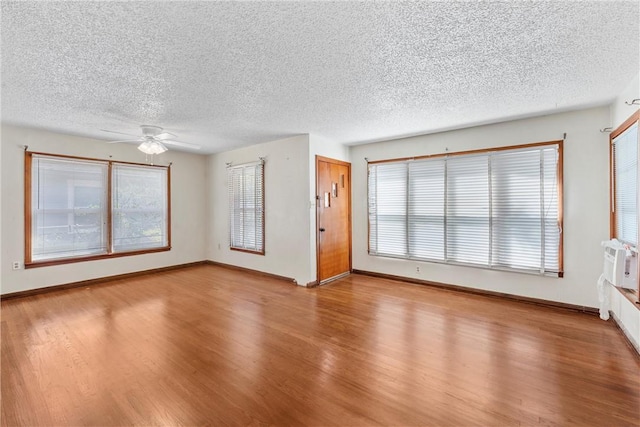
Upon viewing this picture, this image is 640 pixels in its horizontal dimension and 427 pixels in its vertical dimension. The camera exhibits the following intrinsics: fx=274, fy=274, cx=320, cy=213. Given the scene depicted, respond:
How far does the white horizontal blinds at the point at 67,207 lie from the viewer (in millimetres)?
4328

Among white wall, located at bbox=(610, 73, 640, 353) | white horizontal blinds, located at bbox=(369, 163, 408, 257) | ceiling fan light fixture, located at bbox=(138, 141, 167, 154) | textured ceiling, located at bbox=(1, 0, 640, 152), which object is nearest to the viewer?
textured ceiling, located at bbox=(1, 0, 640, 152)

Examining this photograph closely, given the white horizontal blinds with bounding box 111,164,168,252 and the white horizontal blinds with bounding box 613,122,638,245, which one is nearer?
the white horizontal blinds with bounding box 613,122,638,245

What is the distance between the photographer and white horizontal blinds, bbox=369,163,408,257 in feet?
16.0

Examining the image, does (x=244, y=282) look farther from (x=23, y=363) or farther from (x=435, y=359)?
(x=435, y=359)

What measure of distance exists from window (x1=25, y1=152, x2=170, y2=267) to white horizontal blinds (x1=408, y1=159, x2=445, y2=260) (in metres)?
5.01

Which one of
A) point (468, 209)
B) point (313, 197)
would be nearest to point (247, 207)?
point (313, 197)

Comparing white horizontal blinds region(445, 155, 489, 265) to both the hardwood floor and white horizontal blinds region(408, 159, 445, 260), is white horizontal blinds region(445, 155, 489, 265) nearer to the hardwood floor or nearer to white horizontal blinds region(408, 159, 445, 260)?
white horizontal blinds region(408, 159, 445, 260)

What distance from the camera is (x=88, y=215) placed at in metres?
4.80

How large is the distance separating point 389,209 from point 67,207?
5.51 m

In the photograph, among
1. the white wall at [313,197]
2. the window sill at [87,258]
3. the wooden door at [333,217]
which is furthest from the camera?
the wooden door at [333,217]

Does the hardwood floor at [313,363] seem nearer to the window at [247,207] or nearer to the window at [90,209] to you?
the window at [90,209]

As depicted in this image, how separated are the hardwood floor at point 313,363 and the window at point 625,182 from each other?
110 centimetres

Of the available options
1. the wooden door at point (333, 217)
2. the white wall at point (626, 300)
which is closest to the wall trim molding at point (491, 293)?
the white wall at point (626, 300)

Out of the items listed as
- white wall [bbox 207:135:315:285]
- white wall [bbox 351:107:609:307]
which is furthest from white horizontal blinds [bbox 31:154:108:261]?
white wall [bbox 351:107:609:307]
